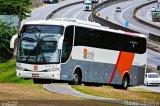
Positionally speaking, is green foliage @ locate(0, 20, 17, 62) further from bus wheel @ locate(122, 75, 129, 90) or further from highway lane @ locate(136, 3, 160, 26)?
highway lane @ locate(136, 3, 160, 26)

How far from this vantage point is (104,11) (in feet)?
490

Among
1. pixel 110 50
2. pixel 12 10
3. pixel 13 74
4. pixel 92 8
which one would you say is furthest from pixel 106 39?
pixel 92 8

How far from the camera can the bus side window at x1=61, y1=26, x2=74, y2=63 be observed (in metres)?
33.4

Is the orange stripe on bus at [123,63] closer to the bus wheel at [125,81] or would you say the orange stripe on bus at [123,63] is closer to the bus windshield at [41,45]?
the bus wheel at [125,81]

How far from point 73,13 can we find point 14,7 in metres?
53.6

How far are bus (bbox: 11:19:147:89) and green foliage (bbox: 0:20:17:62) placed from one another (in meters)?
44.8

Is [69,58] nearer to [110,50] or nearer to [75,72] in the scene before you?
[75,72]

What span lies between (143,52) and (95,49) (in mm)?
6450

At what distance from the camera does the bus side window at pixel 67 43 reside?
1315 inches

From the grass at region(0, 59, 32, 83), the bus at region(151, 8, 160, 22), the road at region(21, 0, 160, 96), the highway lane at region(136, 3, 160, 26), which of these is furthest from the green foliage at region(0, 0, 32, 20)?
the highway lane at region(136, 3, 160, 26)

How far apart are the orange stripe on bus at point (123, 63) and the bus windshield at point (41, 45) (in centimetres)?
710

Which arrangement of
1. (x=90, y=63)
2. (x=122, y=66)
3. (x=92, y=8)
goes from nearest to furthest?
1. (x=90, y=63)
2. (x=122, y=66)
3. (x=92, y=8)

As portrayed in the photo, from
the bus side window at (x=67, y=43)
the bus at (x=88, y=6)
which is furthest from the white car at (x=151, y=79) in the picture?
the bus at (x=88, y=6)

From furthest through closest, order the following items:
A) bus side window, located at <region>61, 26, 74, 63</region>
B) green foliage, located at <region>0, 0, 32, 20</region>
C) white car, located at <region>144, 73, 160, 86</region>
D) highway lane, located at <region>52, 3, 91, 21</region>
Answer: highway lane, located at <region>52, 3, 91, 21</region> → green foliage, located at <region>0, 0, 32, 20</region> → white car, located at <region>144, 73, 160, 86</region> → bus side window, located at <region>61, 26, 74, 63</region>
